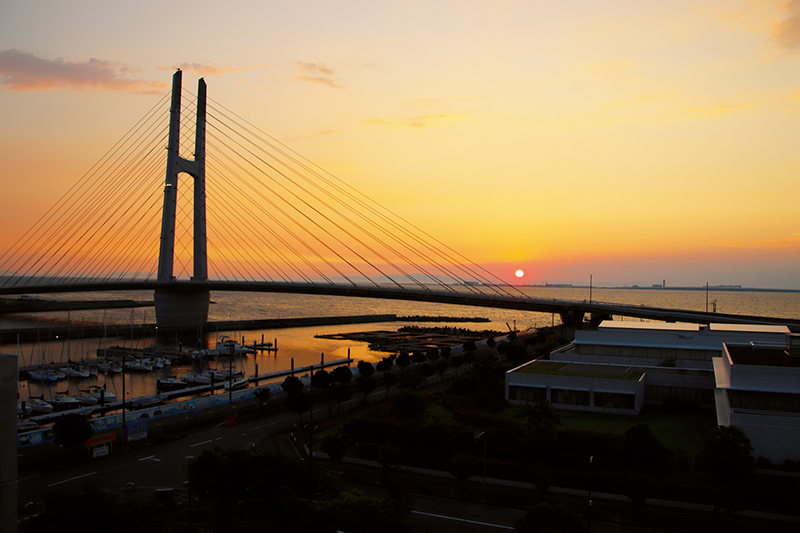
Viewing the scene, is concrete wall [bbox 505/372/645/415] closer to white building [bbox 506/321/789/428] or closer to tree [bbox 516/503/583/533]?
white building [bbox 506/321/789/428]

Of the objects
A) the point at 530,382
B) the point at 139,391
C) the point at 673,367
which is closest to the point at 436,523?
the point at 530,382

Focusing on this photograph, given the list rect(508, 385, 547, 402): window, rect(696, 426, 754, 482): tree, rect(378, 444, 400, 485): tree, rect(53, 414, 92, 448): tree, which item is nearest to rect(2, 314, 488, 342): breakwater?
rect(53, 414, 92, 448): tree

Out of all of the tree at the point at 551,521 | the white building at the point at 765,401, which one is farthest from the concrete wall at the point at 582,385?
the tree at the point at 551,521

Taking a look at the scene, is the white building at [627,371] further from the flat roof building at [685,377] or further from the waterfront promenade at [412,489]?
the waterfront promenade at [412,489]

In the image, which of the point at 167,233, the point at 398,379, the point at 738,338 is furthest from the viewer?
the point at 167,233

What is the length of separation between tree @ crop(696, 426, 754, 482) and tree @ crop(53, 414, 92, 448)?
14.6m

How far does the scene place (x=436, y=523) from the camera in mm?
10781

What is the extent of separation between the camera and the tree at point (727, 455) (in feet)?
37.6

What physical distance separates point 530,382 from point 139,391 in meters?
19.1

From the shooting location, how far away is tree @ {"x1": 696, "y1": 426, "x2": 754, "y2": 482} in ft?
37.6

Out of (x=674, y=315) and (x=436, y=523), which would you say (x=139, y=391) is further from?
(x=674, y=315)

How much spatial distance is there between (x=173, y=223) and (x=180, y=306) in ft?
23.4

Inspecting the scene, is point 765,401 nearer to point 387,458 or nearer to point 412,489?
point 412,489

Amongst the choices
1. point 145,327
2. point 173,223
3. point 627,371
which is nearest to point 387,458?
point 627,371
